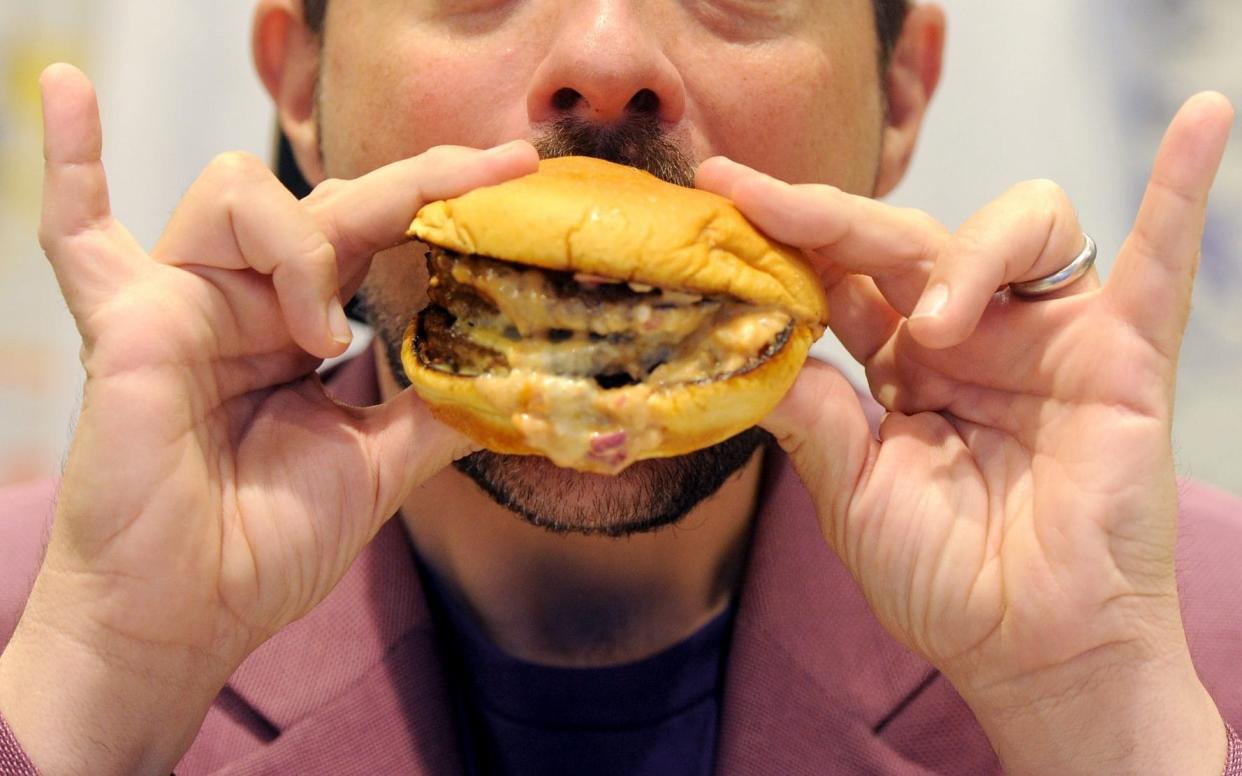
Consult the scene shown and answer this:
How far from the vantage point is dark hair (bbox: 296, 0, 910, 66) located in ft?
6.29

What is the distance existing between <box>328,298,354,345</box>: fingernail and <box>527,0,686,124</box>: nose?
17.1 inches

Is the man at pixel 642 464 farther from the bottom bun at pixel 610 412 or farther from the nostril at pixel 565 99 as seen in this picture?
the bottom bun at pixel 610 412

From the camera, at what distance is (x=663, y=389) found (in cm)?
116

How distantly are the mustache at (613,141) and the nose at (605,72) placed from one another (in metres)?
0.01

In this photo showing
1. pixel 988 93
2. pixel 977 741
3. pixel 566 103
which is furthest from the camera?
pixel 988 93

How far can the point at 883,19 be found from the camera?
6.42ft

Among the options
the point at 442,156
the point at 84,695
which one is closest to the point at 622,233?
the point at 442,156

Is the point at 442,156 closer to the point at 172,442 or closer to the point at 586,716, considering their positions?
the point at 172,442

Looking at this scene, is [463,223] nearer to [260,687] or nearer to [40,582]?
[40,582]

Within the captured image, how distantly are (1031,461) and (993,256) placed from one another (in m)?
0.33

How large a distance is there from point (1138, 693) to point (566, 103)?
1199mm

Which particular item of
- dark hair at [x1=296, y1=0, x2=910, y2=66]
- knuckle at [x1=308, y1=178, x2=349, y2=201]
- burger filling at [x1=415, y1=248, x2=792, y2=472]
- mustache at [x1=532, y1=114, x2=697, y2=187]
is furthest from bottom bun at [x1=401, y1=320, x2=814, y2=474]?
dark hair at [x1=296, y1=0, x2=910, y2=66]

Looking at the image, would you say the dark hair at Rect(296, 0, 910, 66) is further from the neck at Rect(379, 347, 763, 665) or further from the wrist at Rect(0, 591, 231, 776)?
the wrist at Rect(0, 591, 231, 776)

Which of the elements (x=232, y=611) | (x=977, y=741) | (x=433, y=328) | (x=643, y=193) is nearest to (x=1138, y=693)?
(x=977, y=741)
